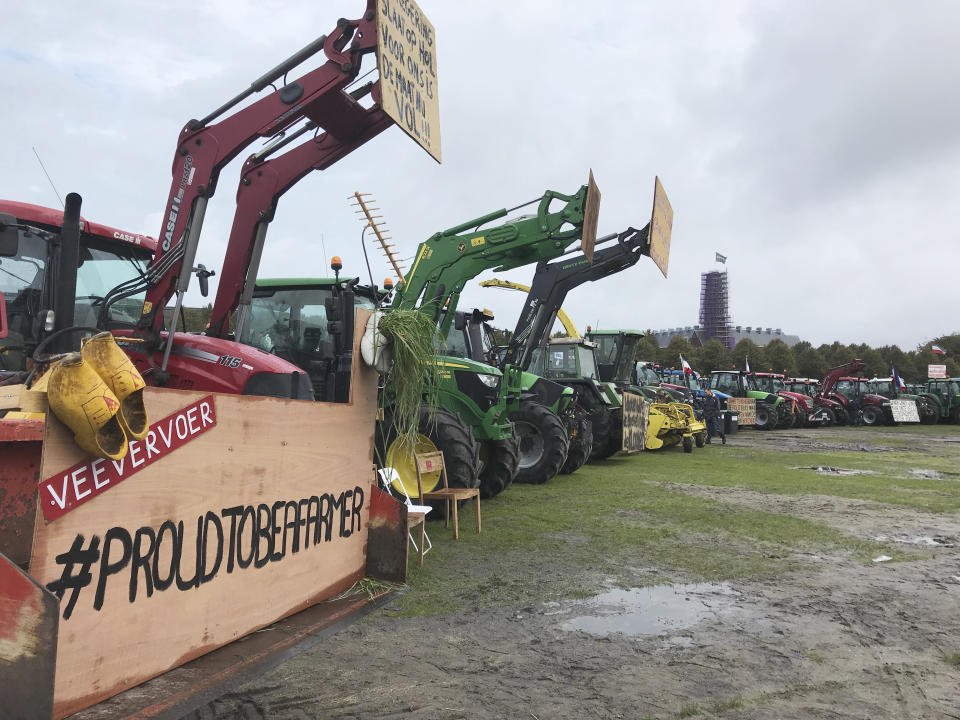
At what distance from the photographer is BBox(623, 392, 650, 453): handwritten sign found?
11.7 m

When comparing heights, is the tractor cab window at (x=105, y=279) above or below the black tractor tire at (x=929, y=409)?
above

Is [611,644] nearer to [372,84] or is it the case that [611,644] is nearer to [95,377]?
[95,377]

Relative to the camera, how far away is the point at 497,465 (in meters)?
7.75

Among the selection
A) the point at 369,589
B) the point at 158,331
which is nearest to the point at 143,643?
the point at 369,589

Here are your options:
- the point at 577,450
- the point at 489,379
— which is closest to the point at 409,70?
the point at 489,379

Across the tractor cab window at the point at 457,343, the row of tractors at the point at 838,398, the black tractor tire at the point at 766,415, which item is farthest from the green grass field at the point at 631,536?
the row of tractors at the point at 838,398

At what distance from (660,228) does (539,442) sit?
3583 millimetres

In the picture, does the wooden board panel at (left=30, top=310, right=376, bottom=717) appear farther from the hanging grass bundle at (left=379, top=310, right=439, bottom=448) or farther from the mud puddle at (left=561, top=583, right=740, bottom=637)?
the mud puddle at (left=561, top=583, right=740, bottom=637)

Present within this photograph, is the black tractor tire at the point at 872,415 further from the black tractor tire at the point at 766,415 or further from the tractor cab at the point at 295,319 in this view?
the tractor cab at the point at 295,319

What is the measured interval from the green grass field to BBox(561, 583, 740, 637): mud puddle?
0.17 meters

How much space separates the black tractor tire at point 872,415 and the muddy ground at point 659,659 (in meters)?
26.5

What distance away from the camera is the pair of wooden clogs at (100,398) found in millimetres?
1918

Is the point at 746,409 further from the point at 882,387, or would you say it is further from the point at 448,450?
the point at 448,450

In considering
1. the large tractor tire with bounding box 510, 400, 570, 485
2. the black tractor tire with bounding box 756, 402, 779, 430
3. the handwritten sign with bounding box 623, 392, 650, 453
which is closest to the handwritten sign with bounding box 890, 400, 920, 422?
the black tractor tire with bounding box 756, 402, 779, 430
